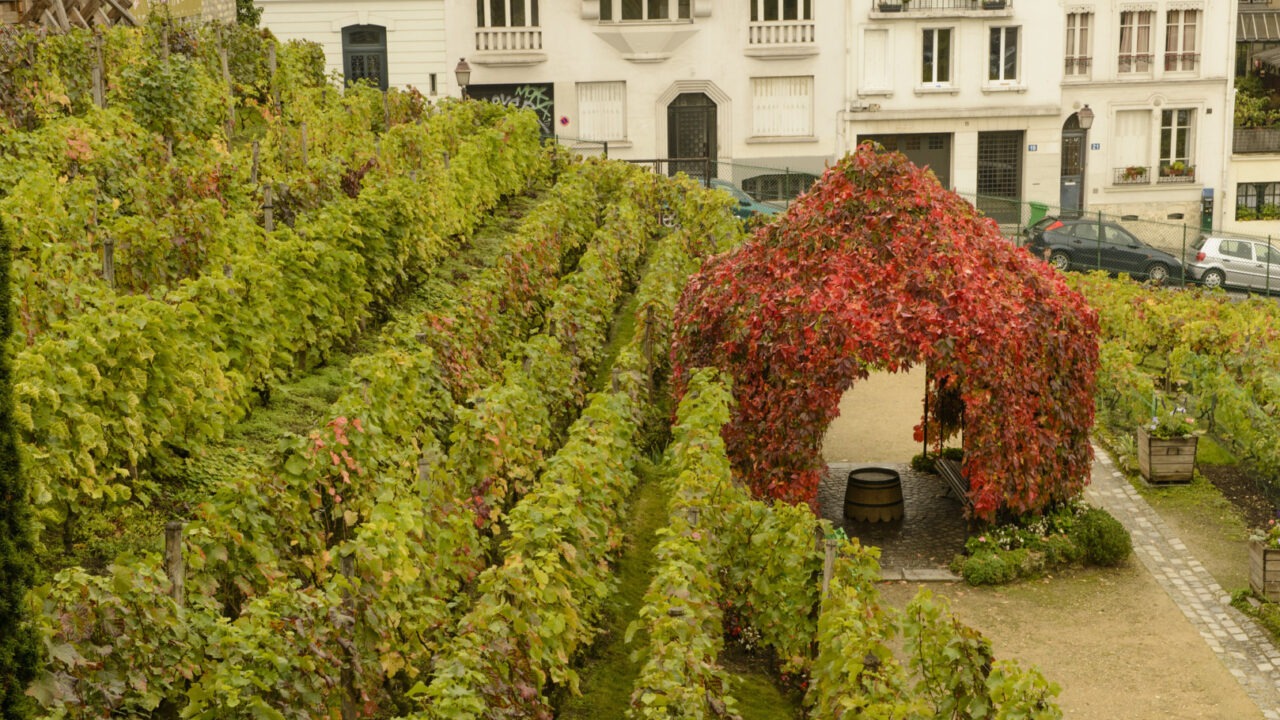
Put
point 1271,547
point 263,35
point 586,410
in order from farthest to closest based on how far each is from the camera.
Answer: point 263,35 < point 1271,547 < point 586,410

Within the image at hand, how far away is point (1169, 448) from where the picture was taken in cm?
1802

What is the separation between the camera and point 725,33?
4262 cm

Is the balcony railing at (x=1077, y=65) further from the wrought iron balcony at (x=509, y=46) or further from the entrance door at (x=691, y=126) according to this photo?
the wrought iron balcony at (x=509, y=46)

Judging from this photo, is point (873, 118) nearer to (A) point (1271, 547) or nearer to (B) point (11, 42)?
(B) point (11, 42)

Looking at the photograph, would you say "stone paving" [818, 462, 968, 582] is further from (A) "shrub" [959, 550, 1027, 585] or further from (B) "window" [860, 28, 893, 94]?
(B) "window" [860, 28, 893, 94]

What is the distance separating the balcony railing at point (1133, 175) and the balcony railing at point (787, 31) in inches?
374

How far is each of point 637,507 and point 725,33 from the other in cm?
2966

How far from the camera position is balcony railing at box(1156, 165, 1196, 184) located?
4362 cm

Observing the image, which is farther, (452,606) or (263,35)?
(263,35)

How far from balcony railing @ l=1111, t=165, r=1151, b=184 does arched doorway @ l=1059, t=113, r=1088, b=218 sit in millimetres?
1003

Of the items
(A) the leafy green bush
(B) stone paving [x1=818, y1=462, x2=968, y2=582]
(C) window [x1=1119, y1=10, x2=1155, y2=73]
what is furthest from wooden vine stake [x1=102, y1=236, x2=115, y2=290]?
(C) window [x1=1119, y1=10, x2=1155, y2=73]

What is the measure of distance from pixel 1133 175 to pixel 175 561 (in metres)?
→ 39.1

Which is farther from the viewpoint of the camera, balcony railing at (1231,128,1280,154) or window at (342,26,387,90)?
balcony railing at (1231,128,1280,154)

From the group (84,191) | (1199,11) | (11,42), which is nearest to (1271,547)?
(84,191)
